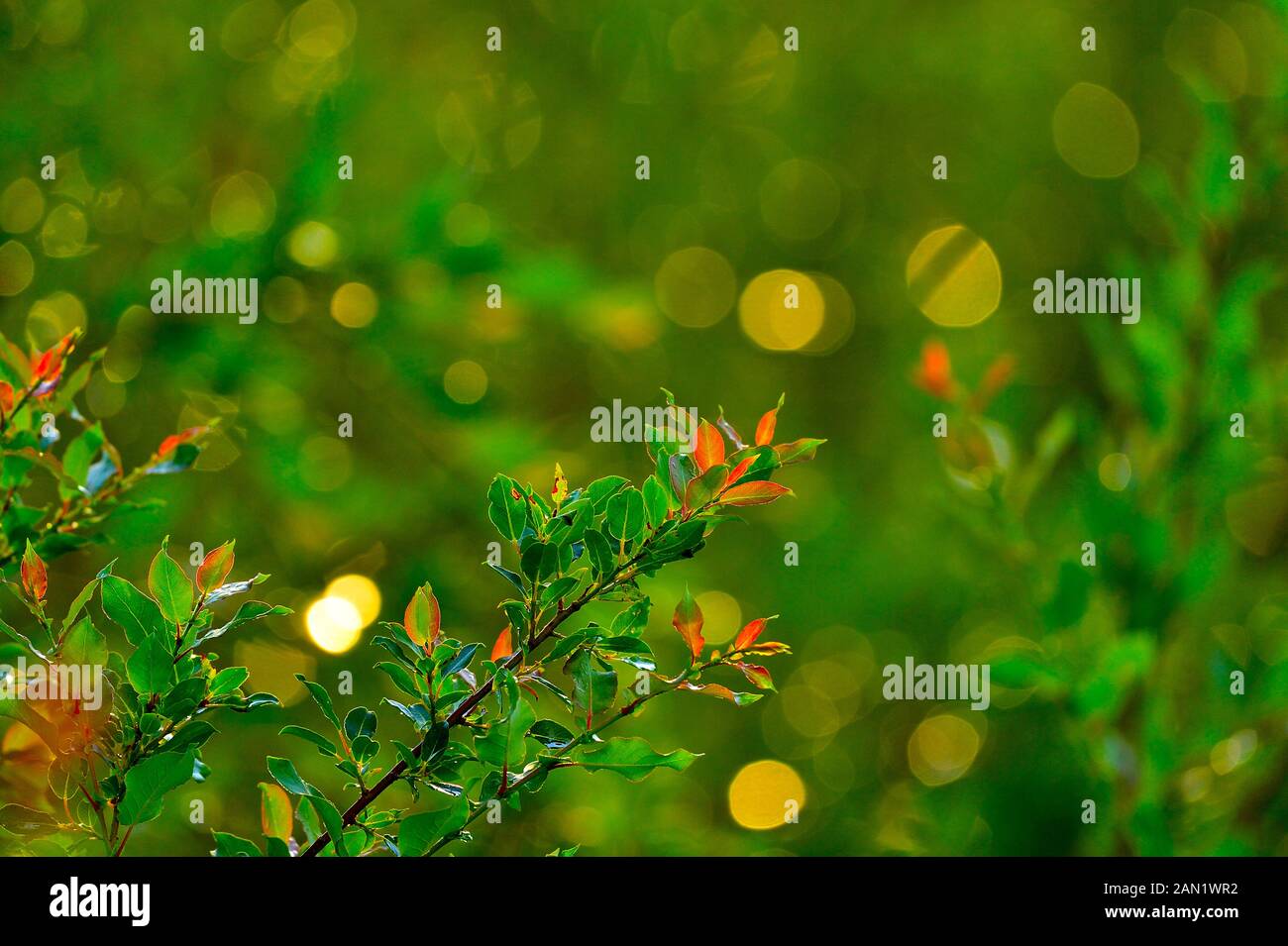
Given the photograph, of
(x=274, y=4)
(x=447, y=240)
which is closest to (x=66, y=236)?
(x=447, y=240)

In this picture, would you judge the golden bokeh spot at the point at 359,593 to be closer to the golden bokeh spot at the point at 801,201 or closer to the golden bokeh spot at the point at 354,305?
the golden bokeh spot at the point at 354,305

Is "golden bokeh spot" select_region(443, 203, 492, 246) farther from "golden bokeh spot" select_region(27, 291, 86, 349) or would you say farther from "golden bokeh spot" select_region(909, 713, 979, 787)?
"golden bokeh spot" select_region(909, 713, 979, 787)

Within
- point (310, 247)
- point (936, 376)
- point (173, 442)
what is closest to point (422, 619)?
point (173, 442)

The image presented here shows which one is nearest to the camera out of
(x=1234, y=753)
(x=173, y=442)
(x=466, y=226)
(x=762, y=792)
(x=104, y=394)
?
(x=173, y=442)

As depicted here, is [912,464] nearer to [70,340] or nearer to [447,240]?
[447,240]

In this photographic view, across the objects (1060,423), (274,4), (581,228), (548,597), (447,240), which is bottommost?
(548,597)

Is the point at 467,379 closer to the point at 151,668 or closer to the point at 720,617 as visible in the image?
the point at 720,617

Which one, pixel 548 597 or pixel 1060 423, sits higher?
pixel 1060 423
